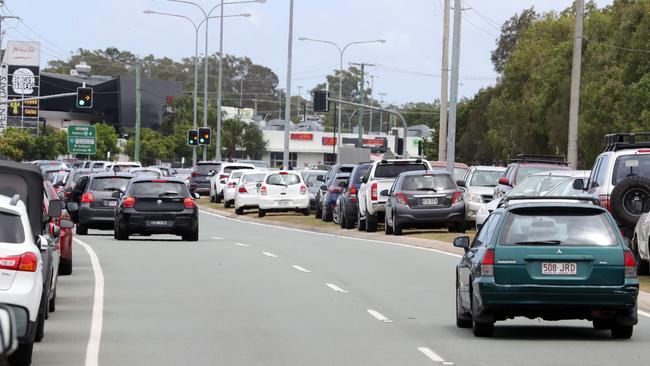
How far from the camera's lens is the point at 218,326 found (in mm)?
17078

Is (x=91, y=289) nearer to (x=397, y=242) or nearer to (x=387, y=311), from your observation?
(x=387, y=311)

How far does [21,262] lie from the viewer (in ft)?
41.5

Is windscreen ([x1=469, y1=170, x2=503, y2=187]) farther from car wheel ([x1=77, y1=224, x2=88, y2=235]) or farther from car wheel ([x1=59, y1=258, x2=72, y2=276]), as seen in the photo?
car wheel ([x1=59, y1=258, x2=72, y2=276])

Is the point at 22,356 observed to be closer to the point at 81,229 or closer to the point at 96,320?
the point at 96,320

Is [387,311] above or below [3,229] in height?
below

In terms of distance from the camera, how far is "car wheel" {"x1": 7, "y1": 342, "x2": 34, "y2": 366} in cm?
1300

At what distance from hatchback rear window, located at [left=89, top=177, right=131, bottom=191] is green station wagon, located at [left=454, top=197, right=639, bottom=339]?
25404 millimetres

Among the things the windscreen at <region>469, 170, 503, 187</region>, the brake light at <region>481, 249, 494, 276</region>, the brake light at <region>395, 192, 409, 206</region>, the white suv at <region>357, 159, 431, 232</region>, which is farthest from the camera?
the windscreen at <region>469, 170, 503, 187</region>

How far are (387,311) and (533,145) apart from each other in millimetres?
67004

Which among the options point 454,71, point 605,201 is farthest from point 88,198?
point 605,201

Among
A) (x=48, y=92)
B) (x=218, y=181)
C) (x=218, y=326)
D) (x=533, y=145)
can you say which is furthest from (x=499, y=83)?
(x=218, y=326)

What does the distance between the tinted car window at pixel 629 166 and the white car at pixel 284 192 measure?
28.9m

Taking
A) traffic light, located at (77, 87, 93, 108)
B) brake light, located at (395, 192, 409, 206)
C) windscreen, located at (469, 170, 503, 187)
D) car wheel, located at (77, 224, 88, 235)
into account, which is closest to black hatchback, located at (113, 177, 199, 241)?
car wheel, located at (77, 224, 88, 235)

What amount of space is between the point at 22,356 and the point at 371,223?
29322 millimetres
